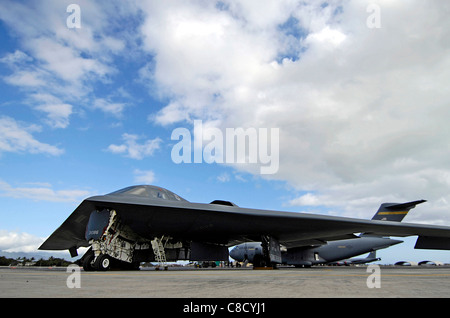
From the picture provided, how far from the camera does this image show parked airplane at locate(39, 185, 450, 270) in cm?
1495

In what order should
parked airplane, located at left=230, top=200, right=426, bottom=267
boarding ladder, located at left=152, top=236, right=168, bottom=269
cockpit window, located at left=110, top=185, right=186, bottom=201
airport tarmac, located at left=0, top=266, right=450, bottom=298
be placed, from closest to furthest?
airport tarmac, located at left=0, top=266, right=450, bottom=298
cockpit window, located at left=110, top=185, right=186, bottom=201
boarding ladder, located at left=152, top=236, right=168, bottom=269
parked airplane, located at left=230, top=200, right=426, bottom=267

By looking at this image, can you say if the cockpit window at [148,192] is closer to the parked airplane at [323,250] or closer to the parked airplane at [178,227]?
the parked airplane at [178,227]

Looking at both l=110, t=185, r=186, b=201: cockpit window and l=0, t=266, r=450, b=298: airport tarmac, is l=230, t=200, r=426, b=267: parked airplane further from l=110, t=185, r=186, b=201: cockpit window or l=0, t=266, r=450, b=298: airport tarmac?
l=0, t=266, r=450, b=298: airport tarmac

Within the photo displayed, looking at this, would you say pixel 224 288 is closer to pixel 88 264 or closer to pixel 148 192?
pixel 88 264

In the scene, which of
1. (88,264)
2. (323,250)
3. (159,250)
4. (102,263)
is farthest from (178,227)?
(323,250)

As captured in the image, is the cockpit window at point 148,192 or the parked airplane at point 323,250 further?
the parked airplane at point 323,250

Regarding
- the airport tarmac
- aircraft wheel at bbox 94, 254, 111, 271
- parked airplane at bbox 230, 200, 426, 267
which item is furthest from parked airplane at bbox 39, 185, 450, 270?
parked airplane at bbox 230, 200, 426, 267

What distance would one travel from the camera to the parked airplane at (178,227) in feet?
49.1

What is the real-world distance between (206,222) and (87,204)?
618 cm

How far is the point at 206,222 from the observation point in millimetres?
17812

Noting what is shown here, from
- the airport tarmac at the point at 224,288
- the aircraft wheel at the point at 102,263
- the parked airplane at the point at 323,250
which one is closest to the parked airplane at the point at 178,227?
the aircraft wheel at the point at 102,263

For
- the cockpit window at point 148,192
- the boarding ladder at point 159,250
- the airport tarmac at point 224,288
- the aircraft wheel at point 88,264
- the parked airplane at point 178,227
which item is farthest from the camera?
the boarding ladder at point 159,250
